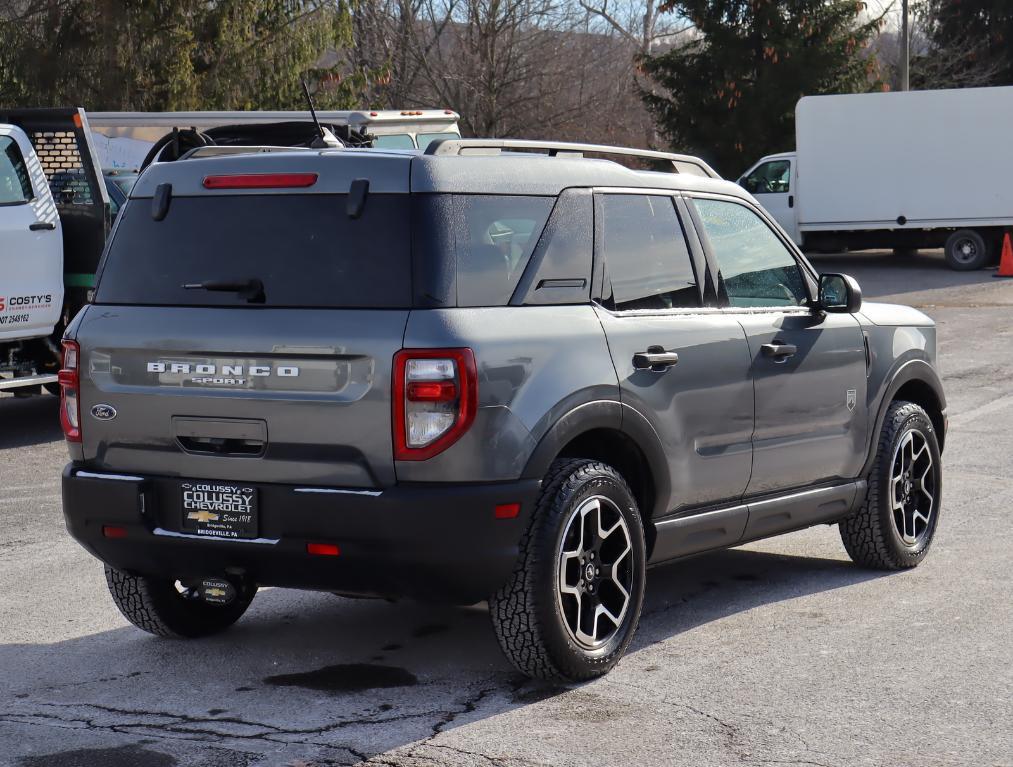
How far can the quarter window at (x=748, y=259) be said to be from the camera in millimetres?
6156

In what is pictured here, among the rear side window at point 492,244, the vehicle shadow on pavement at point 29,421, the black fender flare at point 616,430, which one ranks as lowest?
the vehicle shadow on pavement at point 29,421

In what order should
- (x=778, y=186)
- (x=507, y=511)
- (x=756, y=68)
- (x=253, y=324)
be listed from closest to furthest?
(x=507, y=511) < (x=253, y=324) < (x=778, y=186) < (x=756, y=68)

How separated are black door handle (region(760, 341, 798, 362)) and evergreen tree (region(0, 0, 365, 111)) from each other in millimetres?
20594

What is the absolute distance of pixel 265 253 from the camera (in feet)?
16.9

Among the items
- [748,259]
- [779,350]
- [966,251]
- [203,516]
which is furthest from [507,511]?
[966,251]

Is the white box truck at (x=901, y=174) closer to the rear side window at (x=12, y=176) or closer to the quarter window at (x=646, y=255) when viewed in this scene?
the rear side window at (x=12, y=176)

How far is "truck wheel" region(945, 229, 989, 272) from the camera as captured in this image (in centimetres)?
2783

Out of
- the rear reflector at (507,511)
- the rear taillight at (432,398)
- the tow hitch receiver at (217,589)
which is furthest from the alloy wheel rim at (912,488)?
the tow hitch receiver at (217,589)

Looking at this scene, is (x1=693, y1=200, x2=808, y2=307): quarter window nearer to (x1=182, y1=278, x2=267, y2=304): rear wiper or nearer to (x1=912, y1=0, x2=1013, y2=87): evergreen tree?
(x1=182, y1=278, x2=267, y2=304): rear wiper

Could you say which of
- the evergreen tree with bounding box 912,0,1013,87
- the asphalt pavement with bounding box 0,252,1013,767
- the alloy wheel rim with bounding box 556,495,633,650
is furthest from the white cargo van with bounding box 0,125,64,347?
the evergreen tree with bounding box 912,0,1013,87

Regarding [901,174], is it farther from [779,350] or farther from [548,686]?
[548,686]

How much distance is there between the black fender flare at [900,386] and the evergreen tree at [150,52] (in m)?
20.0

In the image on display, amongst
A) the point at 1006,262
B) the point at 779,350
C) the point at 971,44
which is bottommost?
the point at 1006,262

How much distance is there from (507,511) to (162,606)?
166 cm
